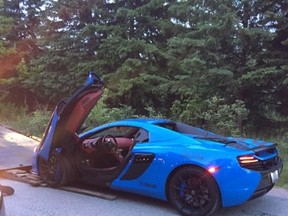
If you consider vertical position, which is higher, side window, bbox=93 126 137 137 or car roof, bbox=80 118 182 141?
car roof, bbox=80 118 182 141

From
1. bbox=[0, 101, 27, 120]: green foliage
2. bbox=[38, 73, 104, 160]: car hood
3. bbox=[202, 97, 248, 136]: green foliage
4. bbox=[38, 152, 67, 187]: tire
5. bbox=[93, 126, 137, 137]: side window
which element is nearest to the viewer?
bbox=[38, 73, 104, 160]: car hood

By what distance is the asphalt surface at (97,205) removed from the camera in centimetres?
510

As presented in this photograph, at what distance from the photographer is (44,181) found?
249 inches

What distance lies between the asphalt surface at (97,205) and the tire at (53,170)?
0.14m

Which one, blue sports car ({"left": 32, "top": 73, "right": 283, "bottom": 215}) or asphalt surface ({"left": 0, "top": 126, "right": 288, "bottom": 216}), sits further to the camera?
asphalt surface ({"left": 0, "top": 126, "right": 288, "bottom": 216})

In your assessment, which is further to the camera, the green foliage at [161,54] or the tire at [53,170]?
the green foliage at [161,54]

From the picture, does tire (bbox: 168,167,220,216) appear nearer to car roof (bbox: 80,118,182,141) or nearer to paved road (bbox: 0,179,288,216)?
paved road (bbox: 0,179,288,216)

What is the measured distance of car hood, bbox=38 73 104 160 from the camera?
594cm

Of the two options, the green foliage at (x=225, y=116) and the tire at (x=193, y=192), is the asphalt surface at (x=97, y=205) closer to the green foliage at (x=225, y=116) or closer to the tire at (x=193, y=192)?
the tire at (x=193, y=192)

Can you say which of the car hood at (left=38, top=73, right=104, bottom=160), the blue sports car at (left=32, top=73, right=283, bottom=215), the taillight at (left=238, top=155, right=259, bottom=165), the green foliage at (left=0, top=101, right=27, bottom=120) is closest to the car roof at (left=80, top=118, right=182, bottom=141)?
the blue sports car at (left=32, top=73, right=283, bottom=215)

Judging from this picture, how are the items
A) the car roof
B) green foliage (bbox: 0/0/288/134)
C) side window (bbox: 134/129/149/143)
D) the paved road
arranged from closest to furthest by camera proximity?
the paved road, the car roof, side window (bbox: 134/129/149/143), green foliage (bbox: 0/0/288/134)

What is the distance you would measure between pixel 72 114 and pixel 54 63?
38.8 feet

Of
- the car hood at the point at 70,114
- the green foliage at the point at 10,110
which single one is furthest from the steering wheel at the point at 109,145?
the green foliage at the point at 10,110

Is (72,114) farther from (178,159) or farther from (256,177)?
(256,177)
